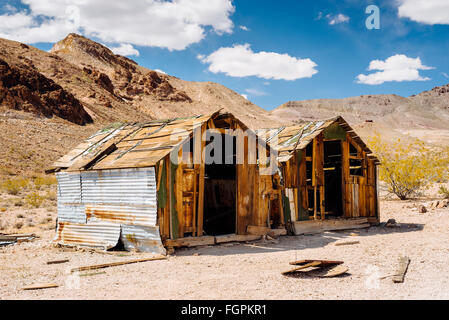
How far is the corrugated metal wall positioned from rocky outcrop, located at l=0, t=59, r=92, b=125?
36.9 meters

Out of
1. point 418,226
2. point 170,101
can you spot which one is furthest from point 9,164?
point 170,101

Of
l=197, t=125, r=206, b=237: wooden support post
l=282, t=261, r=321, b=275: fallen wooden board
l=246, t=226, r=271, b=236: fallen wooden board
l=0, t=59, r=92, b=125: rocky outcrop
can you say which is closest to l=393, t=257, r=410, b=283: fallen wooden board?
l=282, t=261, r=321, b=275: fallen wooden board

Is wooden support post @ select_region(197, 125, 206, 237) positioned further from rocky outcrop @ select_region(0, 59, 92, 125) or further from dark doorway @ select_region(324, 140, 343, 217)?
rocky outcrop @ select_region(0, 59, 92, 125)

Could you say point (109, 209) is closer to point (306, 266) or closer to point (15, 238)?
point (15, 238)

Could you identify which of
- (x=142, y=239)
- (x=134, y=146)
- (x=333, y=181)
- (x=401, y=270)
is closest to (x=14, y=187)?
(x=134, y=146)

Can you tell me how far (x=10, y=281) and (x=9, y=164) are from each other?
85.3ft

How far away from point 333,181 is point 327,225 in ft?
9.29

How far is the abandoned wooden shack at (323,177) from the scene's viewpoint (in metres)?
13.4

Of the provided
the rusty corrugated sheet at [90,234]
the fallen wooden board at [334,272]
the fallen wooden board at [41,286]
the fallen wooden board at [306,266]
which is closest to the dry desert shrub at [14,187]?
the rusty corrugated sheet at [90,234]

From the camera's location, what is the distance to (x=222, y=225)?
1407cm

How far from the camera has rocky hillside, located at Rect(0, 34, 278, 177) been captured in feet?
120

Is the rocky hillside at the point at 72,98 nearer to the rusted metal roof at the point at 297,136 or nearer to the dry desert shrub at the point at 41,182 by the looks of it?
the dry desert shrub at the point at 41,182

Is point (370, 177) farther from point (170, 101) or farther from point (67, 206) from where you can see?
point (170, 101)
